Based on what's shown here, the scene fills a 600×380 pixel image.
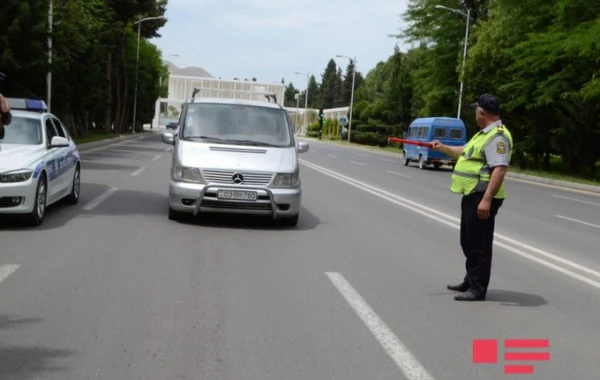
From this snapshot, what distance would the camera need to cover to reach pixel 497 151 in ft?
22.6

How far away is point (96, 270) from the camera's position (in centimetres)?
771

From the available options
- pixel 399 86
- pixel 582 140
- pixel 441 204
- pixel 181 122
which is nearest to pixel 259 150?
pixel 181 122

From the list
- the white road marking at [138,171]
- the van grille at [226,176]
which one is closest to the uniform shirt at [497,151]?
the van grille at [226,176]

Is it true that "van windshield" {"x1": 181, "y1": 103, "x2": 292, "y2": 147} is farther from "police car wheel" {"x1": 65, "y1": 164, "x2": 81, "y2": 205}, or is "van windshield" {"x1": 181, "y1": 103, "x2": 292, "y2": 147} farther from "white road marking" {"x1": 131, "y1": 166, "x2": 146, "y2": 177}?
"white road marking" {"x1": 131, "y1": 166, "x2": 146, "y2": 177}

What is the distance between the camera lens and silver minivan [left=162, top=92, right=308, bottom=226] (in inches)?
431

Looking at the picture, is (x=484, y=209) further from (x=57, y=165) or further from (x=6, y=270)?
(x=57, y=165)

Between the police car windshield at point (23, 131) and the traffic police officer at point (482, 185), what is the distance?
687 centimetres

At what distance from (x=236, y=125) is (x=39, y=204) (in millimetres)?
3283

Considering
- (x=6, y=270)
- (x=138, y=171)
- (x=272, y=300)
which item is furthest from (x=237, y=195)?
(x=138, y=171)

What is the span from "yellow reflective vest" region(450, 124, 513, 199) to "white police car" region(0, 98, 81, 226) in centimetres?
570

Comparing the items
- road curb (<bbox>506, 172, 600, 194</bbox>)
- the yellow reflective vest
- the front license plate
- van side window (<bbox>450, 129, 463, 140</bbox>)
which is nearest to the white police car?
the front license plate

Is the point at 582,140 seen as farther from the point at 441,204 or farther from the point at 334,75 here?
the point at 334,75

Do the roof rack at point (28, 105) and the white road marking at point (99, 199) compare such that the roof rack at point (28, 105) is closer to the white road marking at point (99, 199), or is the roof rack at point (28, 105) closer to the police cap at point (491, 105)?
the white road marking at point (99, 199)

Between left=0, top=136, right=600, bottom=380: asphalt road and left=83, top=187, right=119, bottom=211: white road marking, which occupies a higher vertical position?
left=0, top=136, right=600, bottom=380: asphalt road
